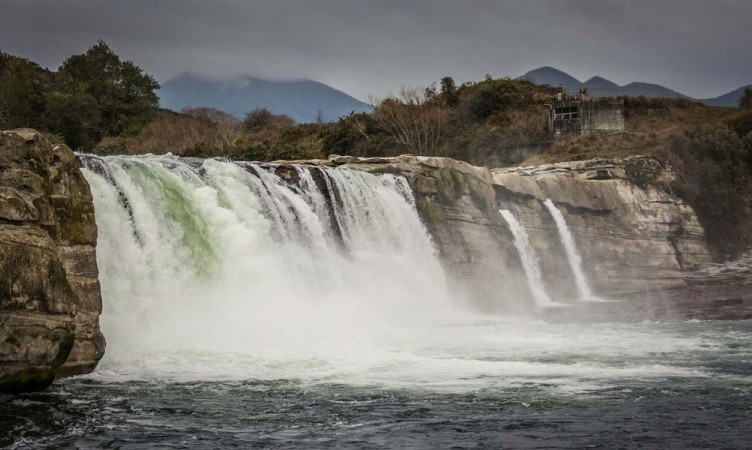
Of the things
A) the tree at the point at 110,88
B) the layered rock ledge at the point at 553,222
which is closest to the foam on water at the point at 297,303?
the layered rock ledge at the point at 553,222

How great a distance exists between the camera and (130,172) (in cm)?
2427

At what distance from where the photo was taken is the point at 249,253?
26.7 meters

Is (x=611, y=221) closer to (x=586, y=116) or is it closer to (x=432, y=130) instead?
(x=586, y=116)

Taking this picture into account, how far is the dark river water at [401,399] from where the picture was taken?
12.5 m

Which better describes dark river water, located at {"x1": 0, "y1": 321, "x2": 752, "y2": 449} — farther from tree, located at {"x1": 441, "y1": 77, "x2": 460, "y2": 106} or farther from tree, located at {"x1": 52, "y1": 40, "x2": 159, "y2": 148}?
tree, located at {"x1": 441, "y1": 77, "x2": 460, "y2": 106}

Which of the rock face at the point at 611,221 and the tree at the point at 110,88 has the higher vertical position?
the tree at the point at 110,88

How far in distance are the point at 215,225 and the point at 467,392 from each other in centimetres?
1253

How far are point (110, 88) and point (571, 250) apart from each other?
132ft

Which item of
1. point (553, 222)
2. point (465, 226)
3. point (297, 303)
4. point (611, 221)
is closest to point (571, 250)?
point (553, 222)

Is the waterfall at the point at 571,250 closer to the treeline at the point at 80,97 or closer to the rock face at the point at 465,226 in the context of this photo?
the rock face at the point at 465,226

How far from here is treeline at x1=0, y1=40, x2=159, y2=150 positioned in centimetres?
5603

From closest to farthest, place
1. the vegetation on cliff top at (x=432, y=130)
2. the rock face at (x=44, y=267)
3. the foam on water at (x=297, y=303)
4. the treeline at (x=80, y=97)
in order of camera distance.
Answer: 1. the rock face at (x=44, y=267)
2. the foam on water at (x=297, y=303)
3. the vegetation on cliff top at (x=432, y=130)
4. the treeline at (x=80, y=97)

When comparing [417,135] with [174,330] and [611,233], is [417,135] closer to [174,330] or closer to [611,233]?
[611,233]

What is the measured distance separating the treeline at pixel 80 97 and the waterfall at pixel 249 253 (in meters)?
24.2
